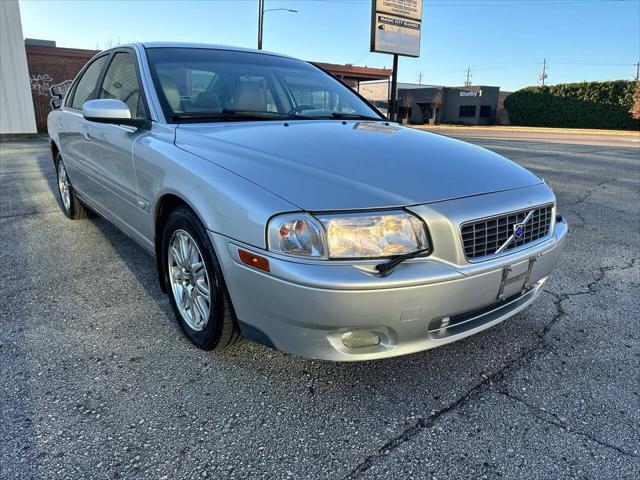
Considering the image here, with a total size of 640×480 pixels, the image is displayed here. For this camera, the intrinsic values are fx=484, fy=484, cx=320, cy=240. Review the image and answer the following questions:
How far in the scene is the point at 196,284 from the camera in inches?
97.6

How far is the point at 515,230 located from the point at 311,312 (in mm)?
1044

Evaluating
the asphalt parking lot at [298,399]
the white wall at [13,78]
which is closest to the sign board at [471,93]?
the white wall at [13,78]

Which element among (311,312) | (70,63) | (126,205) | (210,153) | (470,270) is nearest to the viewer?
(311,312)

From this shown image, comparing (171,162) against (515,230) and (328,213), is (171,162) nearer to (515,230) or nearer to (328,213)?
(328,213)

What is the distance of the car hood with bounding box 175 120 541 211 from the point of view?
197 cm

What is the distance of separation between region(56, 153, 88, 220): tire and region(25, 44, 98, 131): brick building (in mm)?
15857

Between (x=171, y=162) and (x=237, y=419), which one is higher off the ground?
(x=171, y=162)

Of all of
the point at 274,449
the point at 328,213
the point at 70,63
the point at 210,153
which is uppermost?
the point at 70,63

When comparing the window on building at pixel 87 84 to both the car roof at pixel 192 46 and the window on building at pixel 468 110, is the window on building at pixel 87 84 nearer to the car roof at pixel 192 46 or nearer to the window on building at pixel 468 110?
the car roof at pixel 192 46

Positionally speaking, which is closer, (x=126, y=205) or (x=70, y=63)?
(x=126, y=205)

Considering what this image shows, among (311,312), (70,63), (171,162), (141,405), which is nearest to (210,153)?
(171,162)

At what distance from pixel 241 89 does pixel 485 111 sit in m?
45.8

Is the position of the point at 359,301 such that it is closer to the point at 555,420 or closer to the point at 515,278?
the point at 515,278

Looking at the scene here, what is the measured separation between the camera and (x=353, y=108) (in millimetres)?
3664
